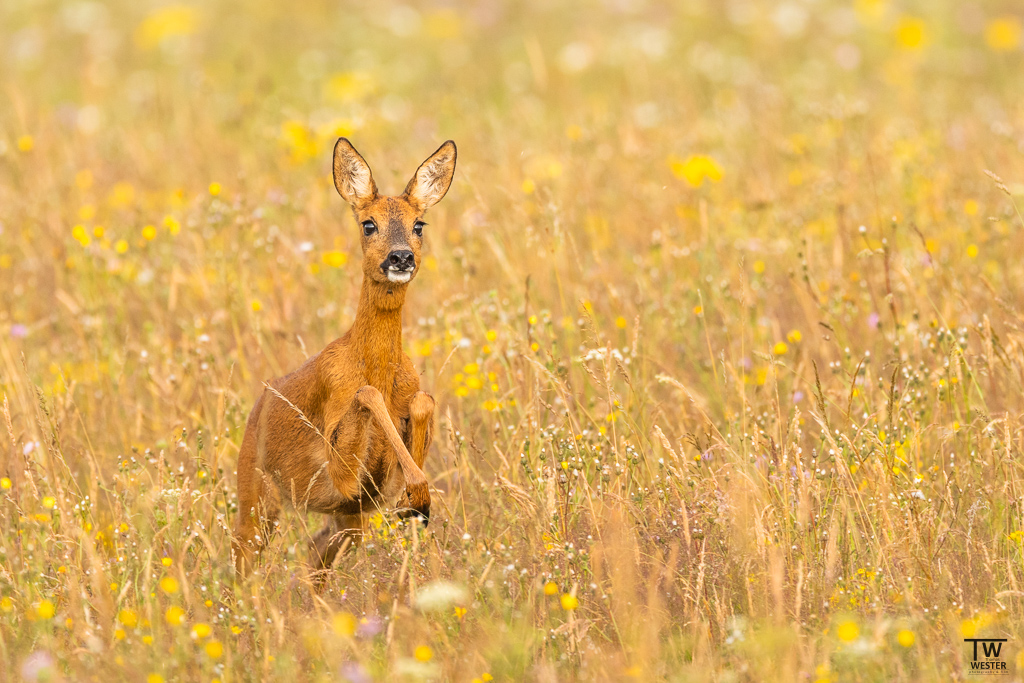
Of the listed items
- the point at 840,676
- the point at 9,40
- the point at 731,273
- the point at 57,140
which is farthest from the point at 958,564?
the point at 9,40

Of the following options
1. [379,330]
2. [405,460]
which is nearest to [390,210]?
[379,330]

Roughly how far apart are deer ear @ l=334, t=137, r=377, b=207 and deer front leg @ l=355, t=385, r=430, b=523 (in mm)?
778

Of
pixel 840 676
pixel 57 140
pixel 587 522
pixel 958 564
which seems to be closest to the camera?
pixel 840 676

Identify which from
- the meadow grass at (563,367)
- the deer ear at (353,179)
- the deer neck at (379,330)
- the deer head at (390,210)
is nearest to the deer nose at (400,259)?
the deer head at (390,210)

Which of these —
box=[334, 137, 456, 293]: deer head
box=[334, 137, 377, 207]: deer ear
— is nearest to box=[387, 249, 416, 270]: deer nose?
box=[334, 137, 456, 293]: deer head

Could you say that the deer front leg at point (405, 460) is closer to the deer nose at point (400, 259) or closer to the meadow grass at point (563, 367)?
the meadow grass at point (563, 367)

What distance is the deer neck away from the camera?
3.75m

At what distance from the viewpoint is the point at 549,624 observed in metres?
3.44

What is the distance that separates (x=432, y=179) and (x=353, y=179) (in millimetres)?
291

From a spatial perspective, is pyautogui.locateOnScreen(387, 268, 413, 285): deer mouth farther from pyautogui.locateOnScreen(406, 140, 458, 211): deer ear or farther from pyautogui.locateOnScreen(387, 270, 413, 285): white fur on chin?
pyautogui.locateOnScreen(406, 140, 458, 211): deer ear

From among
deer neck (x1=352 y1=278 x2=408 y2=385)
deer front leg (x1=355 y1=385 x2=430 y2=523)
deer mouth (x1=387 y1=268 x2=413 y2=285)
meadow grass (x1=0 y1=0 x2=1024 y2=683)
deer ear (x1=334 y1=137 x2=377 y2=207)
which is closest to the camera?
meadow grass (x1=0 y1=0 x2=1024 y2=683)

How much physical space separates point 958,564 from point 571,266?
3261 mm

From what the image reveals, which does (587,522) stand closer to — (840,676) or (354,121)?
(840,676)

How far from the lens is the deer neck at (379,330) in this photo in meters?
3.75
